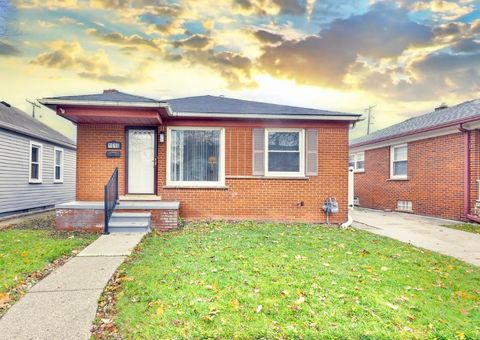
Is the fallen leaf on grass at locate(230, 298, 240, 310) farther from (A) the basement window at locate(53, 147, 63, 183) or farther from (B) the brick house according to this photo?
(A) the basement window at locate(53, 147, 63, 183)

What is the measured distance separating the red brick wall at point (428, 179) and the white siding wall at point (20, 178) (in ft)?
51.3

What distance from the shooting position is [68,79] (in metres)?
Result: 12.9

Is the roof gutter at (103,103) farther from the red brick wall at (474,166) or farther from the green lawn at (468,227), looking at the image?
the red brick wall at (474,166)

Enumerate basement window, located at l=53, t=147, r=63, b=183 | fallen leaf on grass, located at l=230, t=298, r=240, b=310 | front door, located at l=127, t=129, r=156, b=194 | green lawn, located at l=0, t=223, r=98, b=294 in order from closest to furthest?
fallen leaf on grass, located at l=230, t=298, r=240, b=310 → green lawn, located at l=0, t=223, r=98, b=294 → front door, located at l=127, t=129, r=156, b=194 → basement window, located at l=53, t=147, r=63, b=183

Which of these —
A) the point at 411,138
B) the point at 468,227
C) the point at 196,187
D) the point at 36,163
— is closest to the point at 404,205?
the point at 411,138

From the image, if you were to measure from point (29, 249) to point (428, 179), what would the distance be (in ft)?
42.7

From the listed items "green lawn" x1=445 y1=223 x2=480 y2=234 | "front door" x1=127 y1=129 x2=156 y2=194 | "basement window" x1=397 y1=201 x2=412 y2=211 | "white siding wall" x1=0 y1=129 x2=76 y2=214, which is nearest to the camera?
"green lawn" x1=445 y1=223 x2=480 y2=234

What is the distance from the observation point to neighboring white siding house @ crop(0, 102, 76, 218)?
1120 centimetres

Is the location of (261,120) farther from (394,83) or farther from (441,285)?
(394,83)

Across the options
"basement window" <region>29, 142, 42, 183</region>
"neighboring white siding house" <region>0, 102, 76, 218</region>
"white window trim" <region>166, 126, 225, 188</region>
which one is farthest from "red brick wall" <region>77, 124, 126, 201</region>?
"basement window" <region>29, 142, 42, 183</region>

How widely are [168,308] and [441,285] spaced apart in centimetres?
359

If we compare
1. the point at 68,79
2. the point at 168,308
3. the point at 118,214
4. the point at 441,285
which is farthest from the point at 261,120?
the point at 68,79

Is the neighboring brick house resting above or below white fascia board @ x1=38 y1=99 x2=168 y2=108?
below

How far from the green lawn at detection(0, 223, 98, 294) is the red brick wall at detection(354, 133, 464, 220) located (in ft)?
38.2
